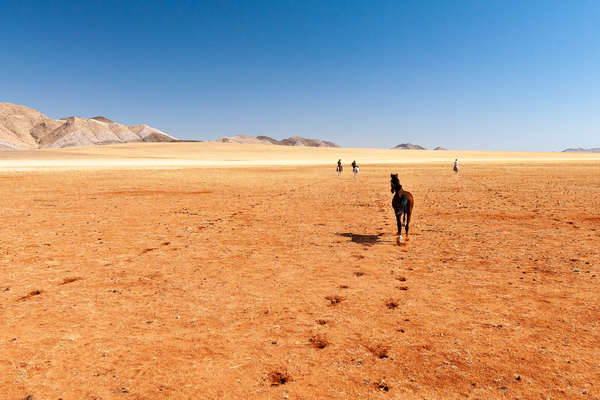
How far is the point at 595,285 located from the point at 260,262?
306 inches

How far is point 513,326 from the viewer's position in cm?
558

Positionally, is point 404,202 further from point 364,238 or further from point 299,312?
point 299,312

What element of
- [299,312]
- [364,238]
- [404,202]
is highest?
[404,202]

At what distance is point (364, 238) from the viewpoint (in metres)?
11.6

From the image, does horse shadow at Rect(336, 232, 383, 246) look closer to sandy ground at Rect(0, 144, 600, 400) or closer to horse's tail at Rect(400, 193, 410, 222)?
sandy ground at Rect(0, 144, 600, 400)

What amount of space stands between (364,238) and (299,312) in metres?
5.95

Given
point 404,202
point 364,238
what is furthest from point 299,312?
point 404,202

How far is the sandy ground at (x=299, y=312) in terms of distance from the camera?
170 inches

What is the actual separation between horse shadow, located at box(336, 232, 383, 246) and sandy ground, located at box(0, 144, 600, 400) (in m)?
0.13

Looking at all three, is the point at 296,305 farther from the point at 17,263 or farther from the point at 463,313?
the point at 17,263

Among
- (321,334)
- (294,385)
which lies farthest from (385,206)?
(294,385)

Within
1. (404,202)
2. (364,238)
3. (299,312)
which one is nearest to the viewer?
(299,312)

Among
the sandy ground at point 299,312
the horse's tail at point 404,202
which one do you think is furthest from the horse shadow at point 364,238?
the horse's tail at point 404,202

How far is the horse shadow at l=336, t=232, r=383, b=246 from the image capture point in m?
11.1
